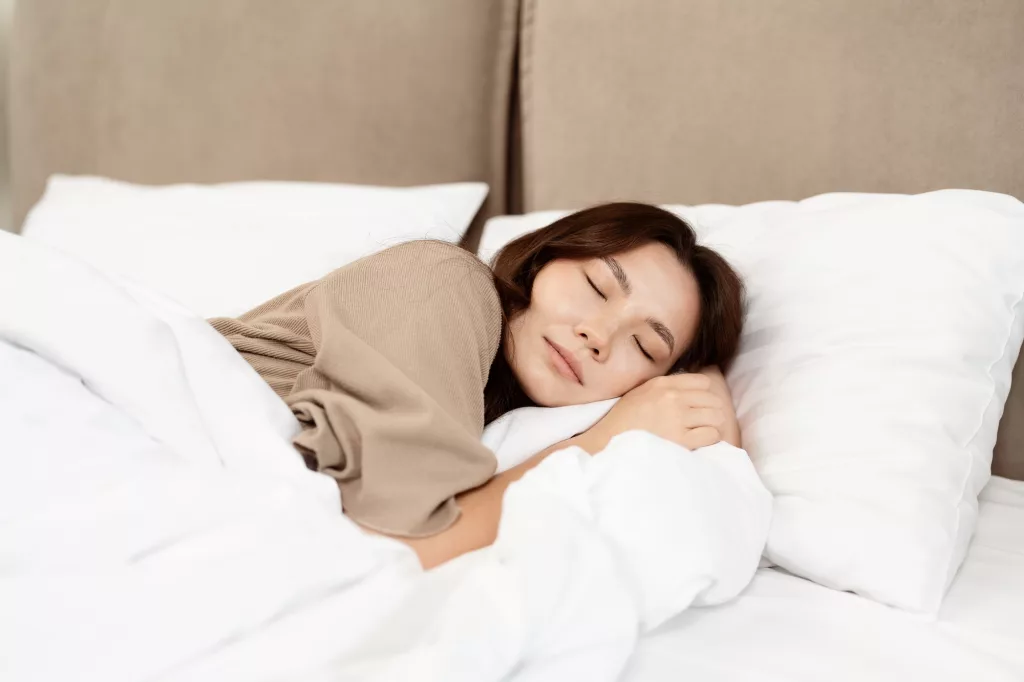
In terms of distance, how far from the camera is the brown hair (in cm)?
117

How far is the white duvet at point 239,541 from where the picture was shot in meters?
0.61

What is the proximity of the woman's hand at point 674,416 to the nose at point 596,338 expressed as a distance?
70 mm

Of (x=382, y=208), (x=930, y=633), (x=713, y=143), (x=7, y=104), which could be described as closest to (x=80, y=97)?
(x=7, y=104)

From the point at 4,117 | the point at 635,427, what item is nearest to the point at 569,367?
the point at 635,427

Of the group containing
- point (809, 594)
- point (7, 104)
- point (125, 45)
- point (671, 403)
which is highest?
point (125, 45)

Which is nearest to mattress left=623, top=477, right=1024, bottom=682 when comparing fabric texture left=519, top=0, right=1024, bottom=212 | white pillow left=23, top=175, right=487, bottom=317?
fabric texture left=519, top=0, right=1024, bottom=212

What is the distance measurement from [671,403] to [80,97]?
1.42m

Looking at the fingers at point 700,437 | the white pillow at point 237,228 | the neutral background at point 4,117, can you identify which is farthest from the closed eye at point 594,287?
the neutral background at point 4,117

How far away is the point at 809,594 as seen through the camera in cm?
84

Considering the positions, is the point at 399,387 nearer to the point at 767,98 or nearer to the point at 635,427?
the point at 635,427

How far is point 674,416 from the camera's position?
97cm

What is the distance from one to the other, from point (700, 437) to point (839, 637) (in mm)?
275

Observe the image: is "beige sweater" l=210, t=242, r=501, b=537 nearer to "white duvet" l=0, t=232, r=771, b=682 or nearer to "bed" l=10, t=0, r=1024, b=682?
"white duvet" l=0, t=232, r=771, b=682

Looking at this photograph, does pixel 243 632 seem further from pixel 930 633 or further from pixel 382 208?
pixel 382 208
